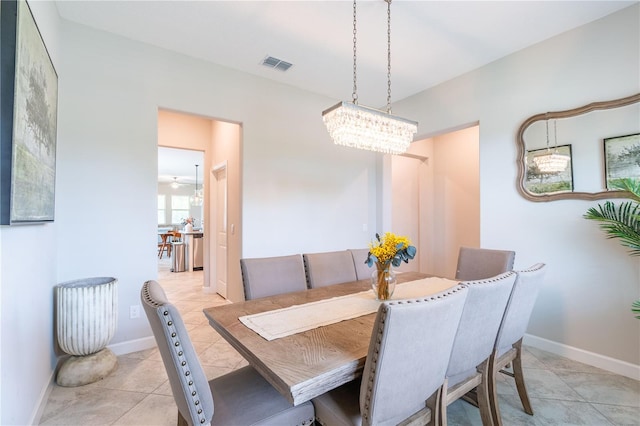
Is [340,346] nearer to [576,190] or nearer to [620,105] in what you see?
[576,190]

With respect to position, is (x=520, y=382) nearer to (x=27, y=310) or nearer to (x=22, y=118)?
(x=27, y=310)

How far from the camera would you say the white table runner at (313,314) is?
1.38 meters

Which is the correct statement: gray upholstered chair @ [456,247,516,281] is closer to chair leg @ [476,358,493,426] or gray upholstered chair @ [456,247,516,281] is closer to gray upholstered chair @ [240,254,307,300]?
chair leg @ [476,358,493,426]

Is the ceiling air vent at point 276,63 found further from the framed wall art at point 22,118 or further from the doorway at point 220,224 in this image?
the framed wall art at point 22,118

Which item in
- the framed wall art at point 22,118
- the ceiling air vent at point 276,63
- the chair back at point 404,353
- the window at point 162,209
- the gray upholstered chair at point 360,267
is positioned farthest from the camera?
the window at point 162,209

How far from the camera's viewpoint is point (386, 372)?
3.21ft

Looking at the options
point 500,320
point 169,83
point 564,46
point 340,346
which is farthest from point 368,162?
point 340,346

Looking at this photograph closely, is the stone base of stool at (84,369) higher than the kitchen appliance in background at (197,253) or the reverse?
the reverse

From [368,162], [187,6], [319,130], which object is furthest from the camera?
[368,162]

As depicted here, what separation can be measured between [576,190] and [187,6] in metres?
3.62

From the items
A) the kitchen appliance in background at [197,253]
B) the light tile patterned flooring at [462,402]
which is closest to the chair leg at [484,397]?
the light tile patterned flooring at [462,402]

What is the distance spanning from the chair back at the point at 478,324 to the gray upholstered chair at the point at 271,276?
3.90 feet

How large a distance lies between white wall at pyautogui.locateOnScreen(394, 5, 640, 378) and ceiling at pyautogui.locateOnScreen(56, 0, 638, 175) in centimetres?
18

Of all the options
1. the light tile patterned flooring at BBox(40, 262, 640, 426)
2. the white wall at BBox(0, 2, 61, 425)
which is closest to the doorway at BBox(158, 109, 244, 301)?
the light tile patterned flooring at BBox(40, 262, 640, 426)
